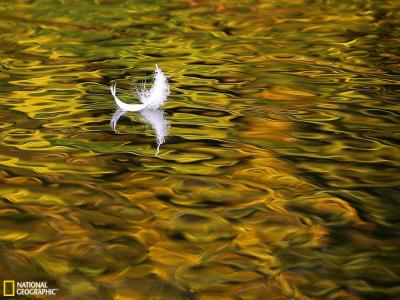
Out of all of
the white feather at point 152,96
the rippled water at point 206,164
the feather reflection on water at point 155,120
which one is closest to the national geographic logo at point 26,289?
the rippled water at point 206,164

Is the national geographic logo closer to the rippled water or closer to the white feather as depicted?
the rippled water

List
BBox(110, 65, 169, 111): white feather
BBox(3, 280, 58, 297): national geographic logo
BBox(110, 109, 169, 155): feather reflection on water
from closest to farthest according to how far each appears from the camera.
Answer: BBox(3, 280, 58, 297): national geographic logo, BBox(110, 109, 169, 155): feather reflection on water, BBox(110, 65, 169, 111): white feather

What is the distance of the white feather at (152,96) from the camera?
2.12 metres

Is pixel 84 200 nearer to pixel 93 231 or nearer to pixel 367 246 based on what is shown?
pixel 93 231

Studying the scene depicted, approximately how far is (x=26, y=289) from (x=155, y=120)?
2.78ft

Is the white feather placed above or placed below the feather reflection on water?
above

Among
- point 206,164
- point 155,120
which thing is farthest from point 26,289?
point 155,120

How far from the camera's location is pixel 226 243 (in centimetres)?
138

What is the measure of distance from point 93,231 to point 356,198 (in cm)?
49

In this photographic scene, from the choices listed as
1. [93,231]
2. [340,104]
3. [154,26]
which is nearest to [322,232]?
[93,231]

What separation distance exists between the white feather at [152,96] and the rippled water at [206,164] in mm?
27

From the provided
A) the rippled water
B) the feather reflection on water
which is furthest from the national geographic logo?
the feather reflection on water

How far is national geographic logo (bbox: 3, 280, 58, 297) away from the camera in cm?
121

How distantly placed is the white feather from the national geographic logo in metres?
0.91
